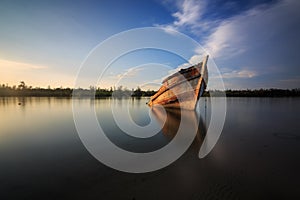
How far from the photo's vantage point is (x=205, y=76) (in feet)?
48.9

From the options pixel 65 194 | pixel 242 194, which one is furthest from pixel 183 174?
pixel 65 194

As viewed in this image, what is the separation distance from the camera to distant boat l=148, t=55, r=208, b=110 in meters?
14.3

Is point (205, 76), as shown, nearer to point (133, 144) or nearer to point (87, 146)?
point (133, 144)

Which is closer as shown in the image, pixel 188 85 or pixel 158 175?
pixel 158 175

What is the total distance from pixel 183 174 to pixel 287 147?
187 inches

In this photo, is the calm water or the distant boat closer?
the calm water

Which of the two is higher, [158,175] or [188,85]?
[188,85]

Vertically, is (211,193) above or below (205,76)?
below

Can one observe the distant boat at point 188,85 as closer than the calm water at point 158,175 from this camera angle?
No

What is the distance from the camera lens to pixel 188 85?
1504 cm

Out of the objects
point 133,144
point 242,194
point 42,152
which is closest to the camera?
point 242,194

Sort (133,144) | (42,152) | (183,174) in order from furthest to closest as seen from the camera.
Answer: (133,144)
(42,152)
(183,174)

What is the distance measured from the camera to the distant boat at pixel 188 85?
1428 cm

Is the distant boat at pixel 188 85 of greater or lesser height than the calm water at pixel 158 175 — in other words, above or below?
above
